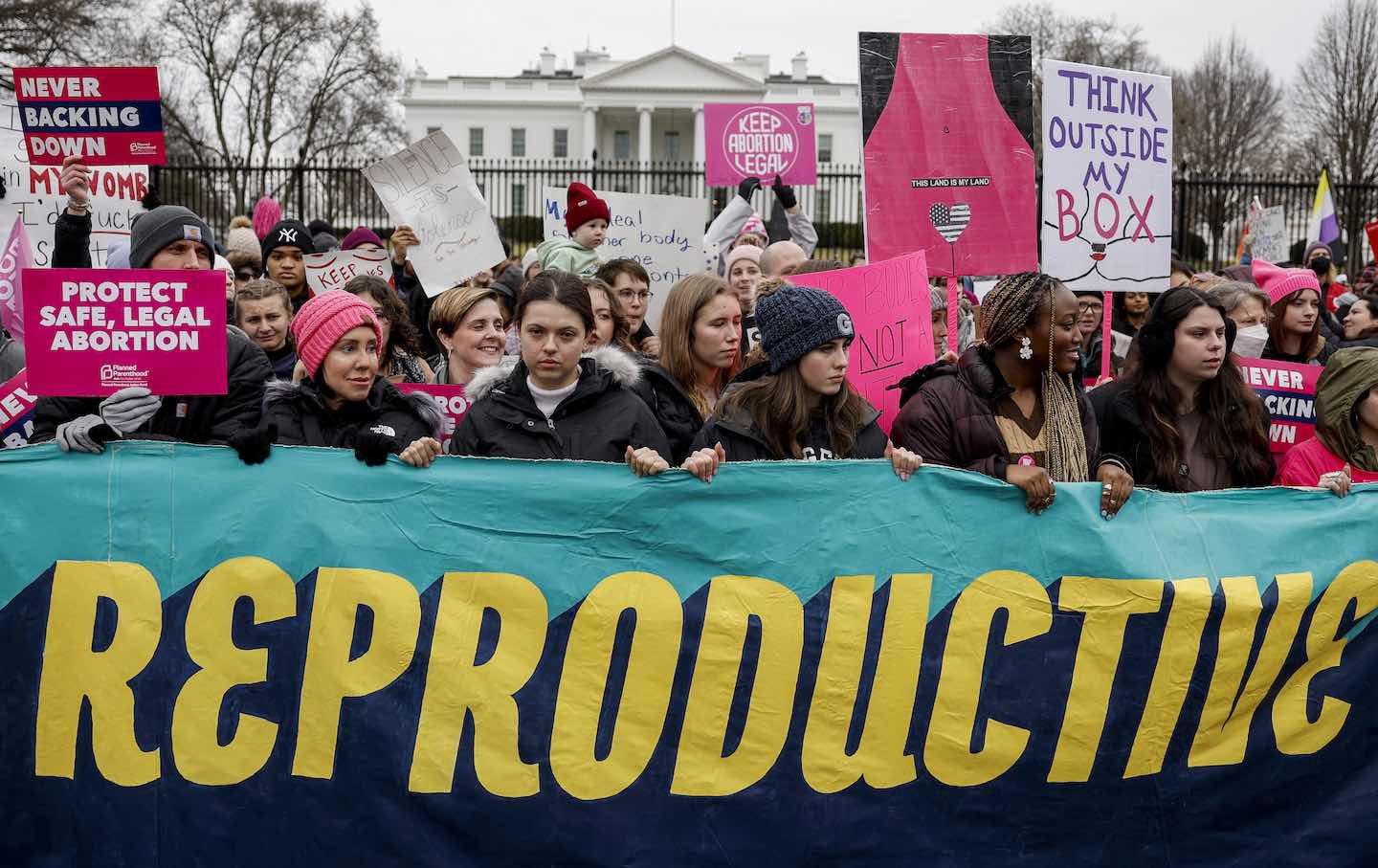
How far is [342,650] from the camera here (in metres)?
3.61

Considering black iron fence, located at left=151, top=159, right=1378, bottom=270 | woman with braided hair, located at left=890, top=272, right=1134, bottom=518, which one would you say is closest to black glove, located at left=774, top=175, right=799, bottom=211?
woman with braided hair, located at left=890, top=272, right=1134, bottom=518

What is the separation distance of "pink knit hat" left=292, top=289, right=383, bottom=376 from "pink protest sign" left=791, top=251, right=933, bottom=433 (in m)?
1.87

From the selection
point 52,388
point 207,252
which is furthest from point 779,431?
point 207,252

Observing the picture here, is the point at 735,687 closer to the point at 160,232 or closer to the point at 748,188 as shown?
the point at 160,232

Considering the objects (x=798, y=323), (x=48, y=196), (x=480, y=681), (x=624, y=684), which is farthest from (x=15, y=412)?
(x=48, y=196)

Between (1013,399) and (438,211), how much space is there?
4.50 meters

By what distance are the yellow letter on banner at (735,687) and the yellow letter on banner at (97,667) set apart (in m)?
1.44

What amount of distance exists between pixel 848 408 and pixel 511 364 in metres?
1.09

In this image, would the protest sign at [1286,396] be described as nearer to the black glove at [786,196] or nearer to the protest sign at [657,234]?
the protest sign at [657,234]

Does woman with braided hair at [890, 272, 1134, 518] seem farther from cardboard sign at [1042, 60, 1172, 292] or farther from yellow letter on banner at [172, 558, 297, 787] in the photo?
yellow letter on banner at [172, 558, 297, 787]

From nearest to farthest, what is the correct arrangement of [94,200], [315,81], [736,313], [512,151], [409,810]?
[409,810] < [736,313] < [94,200] < [315,81] < [512,151]

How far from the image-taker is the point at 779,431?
409cm

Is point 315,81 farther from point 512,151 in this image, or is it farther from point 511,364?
point 511,364

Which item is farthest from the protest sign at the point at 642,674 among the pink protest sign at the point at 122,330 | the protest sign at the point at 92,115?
the protest sign at the point at 92,115
